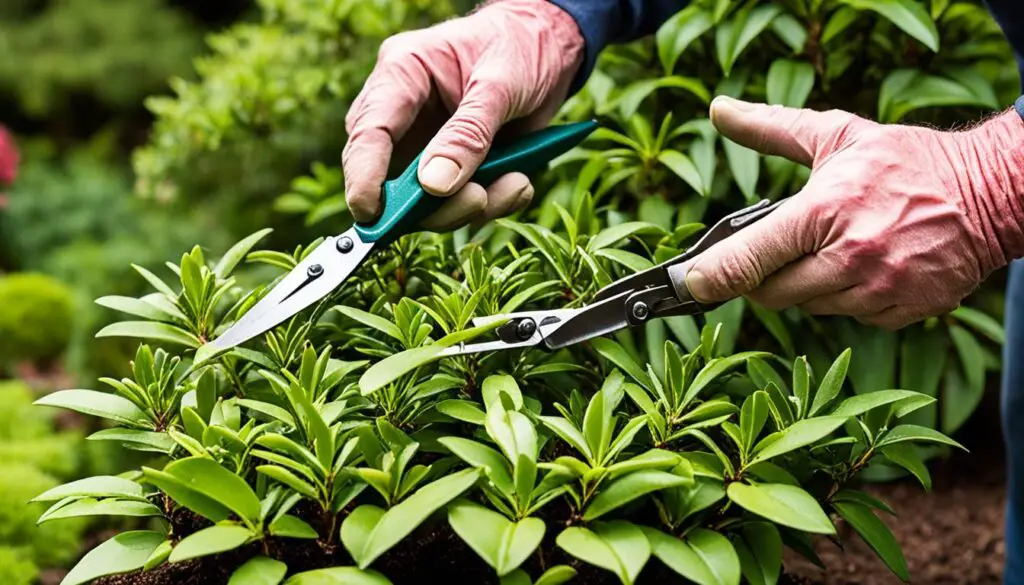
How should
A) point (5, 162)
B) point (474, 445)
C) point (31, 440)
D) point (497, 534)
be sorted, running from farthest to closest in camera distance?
point (5, 162) < point (31, 440) < point (474, 445) < point (497, 534)

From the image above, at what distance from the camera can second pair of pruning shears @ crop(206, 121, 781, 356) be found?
146 centimetres

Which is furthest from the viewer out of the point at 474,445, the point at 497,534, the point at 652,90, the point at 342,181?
the point at 342,181

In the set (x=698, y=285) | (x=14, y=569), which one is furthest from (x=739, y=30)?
(x=14, y=569)

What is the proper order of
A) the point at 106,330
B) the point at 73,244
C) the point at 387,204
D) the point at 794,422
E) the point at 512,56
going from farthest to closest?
the point at 73,244, the point at 512,56, the point at 387,204, the point at 106,330, the point at 794,422

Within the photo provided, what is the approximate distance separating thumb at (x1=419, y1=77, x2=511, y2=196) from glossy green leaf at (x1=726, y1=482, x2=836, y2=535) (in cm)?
69

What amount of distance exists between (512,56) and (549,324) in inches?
25.4

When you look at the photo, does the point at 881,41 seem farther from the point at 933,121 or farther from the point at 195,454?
the point at 195,454

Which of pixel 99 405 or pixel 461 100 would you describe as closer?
pixel 99 405

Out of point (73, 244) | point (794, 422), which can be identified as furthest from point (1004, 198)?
point (73, 244)

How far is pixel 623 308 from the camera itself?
4.87 feet

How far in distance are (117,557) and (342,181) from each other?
1469 millimetres

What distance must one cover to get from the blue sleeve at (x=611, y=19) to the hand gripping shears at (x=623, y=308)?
2.19 feet

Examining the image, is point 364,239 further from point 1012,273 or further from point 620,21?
point 1012,273

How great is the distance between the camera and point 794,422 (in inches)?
54.9
